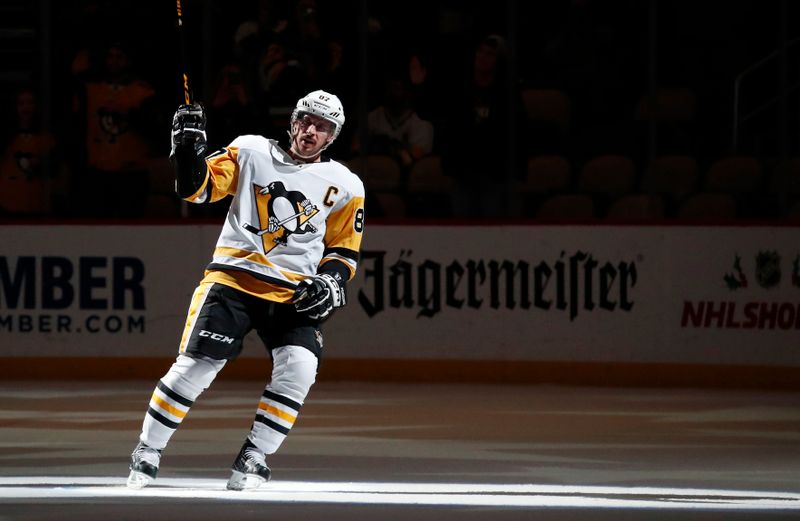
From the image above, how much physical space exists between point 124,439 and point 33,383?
9.16 feet

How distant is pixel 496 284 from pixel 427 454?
129 inches

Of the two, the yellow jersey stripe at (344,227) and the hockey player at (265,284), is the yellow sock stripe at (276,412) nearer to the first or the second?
the hockey player at (265,284)

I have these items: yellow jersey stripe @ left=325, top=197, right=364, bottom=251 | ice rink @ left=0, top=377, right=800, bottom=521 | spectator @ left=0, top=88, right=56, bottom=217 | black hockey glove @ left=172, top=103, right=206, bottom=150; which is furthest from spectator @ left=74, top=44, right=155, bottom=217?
black hockey glove @ left=172, top=103, right=206, bottom=150

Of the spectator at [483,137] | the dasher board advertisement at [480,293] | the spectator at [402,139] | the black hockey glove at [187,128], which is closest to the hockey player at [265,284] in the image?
the black hockey glove at [187,128]

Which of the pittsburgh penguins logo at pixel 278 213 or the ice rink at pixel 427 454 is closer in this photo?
the ice rink at pixel 427 454

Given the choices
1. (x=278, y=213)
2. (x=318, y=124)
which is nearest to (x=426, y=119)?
(x=318, y=124)

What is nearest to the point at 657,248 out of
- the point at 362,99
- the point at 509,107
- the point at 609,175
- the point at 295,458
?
the point at 609,175

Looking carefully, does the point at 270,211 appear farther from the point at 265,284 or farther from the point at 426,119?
the point at 426,119

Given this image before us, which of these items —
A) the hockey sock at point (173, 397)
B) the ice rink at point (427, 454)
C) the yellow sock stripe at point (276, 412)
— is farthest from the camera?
the yellow sock stripe at point (276, 412)

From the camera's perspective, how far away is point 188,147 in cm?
605

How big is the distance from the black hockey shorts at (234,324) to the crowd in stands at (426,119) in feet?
15.6

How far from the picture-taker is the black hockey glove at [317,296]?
20.8ft

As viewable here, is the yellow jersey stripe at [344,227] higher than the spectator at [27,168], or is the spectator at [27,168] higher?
the spectator at [27,168]

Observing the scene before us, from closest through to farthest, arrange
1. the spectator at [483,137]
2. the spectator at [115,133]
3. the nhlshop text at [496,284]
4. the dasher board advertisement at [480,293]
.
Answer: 1. the dasher board advertisement at [480,293]
2. the nhlshop text at [496,284]
3. the spectator at [483,137]
4. the spectator at [115,133]
